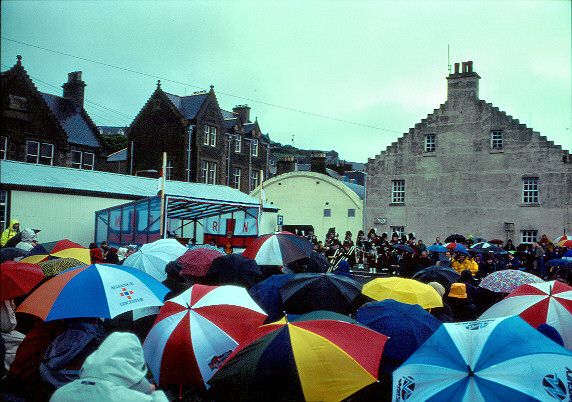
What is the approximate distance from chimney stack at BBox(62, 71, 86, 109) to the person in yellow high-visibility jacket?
3957 centimetres

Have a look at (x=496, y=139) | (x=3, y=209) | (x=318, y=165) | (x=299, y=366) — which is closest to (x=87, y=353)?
(x=299, y=366)

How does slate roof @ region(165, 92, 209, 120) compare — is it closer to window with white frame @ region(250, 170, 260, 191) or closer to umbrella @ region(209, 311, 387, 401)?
window with white frame @ region(250, 170, 260, 191)

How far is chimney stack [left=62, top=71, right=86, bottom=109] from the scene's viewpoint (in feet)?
162

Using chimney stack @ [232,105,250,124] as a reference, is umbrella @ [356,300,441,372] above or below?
below

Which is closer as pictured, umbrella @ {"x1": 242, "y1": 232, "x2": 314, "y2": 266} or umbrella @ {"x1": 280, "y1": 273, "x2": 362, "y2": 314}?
umbrella @ {"x1": 280, "y1": 273, "x2": 362, "y2": 314}

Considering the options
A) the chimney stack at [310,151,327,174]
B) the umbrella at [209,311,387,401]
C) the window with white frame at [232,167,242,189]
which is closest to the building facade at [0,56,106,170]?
the window with white frame at [232,167,242,189]

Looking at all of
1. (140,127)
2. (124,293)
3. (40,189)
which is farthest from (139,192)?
(124,293)

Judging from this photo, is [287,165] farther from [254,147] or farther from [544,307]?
[544,307]

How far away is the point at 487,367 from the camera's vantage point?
4672 mm

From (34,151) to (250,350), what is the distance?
4106 centimetres

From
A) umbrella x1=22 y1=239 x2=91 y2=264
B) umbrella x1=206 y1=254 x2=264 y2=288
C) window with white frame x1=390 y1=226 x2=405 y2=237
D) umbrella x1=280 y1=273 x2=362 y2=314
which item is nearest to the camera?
umbrella x1=280 y1=273 x2=362 y2=314

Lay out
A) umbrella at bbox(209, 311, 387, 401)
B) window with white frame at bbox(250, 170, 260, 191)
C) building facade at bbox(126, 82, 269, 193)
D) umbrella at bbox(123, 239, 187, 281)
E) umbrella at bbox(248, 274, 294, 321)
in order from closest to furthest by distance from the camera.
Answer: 1. umbrella at bbox(209, 311, 387, 401)
2. umbrella at bbox(248, 274, 294, 321)
3. umbrella at bbox(123, 239, 187, 281)
4. building facade at bbox(126, 82, 269, 193)
5. window with white frame at bbox(250, 170, 260, 191)

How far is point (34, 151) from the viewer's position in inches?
1641

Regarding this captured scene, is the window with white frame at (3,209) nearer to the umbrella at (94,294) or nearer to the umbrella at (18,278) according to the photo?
the umbrella at (18,278)
